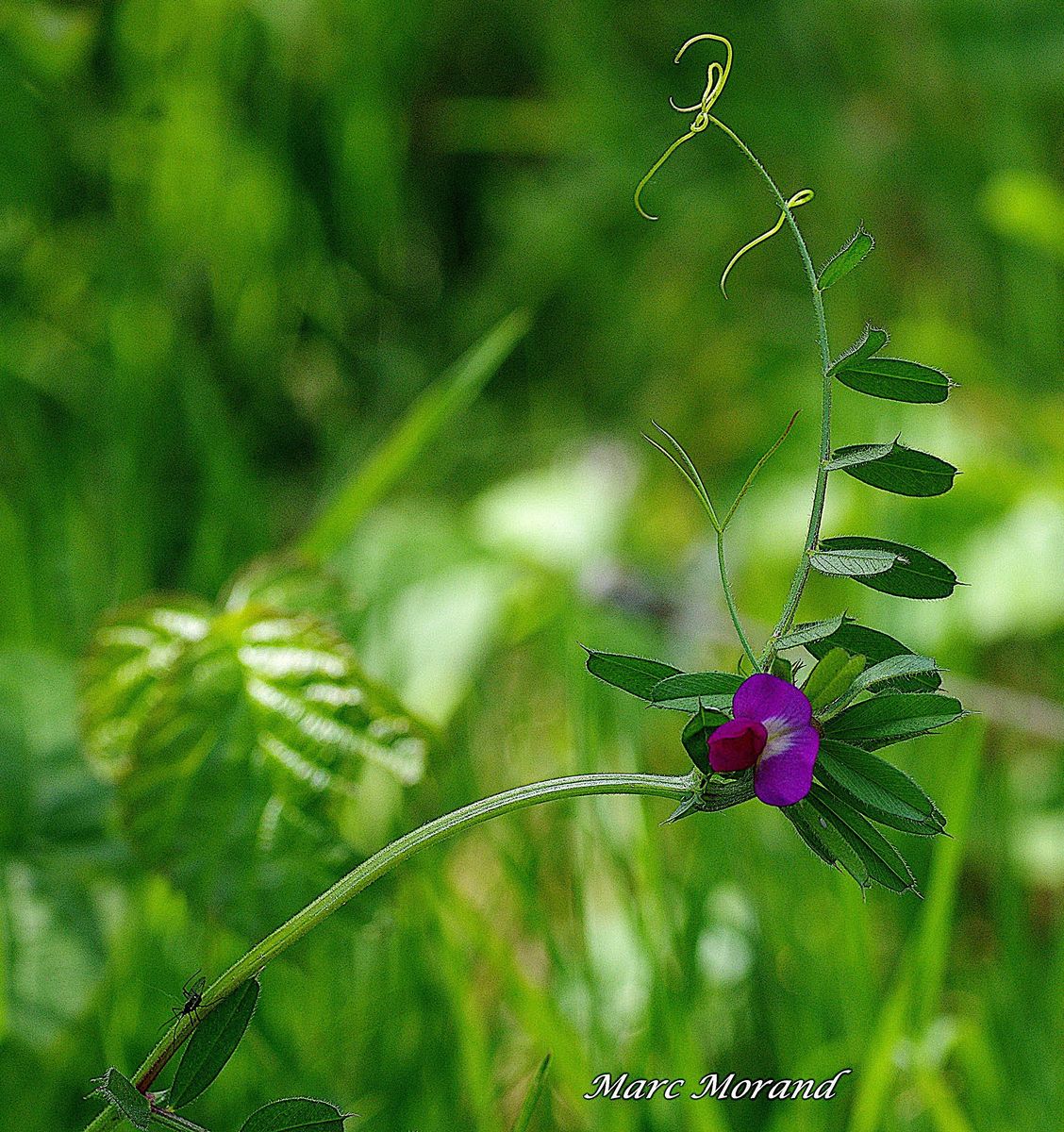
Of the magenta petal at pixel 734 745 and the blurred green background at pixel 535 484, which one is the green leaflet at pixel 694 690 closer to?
the magenta petal at pixel 734 745

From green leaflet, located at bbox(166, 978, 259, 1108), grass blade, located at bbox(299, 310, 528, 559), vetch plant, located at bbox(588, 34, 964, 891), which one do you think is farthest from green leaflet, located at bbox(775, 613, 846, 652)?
grass blade, located at bbox(299, 310, 528, 559)

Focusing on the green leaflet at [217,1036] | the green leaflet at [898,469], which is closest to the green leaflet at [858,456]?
the green leaflet at [898,469]

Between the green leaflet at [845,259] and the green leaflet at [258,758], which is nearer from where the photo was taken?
the green leaflet at [845,259]

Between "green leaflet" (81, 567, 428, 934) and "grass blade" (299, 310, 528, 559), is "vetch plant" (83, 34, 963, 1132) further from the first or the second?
"grass blade" (299, 310, 528, 559)

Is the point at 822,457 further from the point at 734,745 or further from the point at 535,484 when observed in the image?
the point at 535,484

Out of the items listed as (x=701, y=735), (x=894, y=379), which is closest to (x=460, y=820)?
(x=701, y=735)
